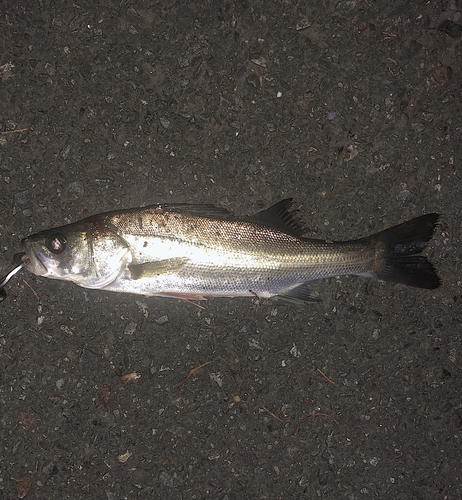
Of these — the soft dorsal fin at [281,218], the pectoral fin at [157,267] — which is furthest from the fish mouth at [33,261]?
the soft dorsal fin at [281,218]

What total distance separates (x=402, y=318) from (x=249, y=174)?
210cm

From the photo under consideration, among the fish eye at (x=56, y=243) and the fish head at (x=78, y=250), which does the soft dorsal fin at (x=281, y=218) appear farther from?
the fish eye at (x=56, y=243)

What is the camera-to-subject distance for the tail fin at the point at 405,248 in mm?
3387

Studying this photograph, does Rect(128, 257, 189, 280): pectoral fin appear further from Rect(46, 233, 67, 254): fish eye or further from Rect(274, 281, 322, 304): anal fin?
Rect(274, 281, 322, 304): anal fin

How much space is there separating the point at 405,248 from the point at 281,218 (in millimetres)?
1147

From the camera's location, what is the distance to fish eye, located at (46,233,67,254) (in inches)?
121

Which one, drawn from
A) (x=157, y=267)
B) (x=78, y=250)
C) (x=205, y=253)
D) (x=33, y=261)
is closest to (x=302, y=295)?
(x=205, y=253)

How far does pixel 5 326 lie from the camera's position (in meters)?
3.54

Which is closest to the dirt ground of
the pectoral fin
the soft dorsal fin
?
the soft dorsal fin

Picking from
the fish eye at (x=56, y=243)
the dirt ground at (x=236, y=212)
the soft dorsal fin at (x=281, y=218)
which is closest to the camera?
the fish eye at (x=56, y=243)

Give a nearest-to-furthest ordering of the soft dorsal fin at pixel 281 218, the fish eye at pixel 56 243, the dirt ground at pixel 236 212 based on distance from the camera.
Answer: the fish eye at pixel 56 243 < the soft dorsal fin at pixel 281 218 < the dirt ground at pixel 236 212

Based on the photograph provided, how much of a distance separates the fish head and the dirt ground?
48cm

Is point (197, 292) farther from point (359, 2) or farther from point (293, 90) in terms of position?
point (359, 2)

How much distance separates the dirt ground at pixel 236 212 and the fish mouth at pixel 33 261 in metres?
0.46
